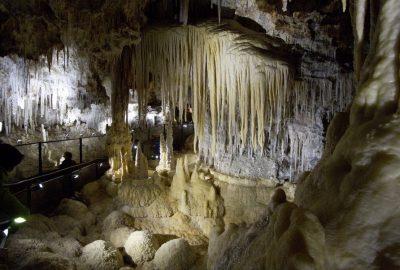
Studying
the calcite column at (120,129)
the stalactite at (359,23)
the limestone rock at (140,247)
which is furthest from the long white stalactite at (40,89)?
the stalactite at (359,23)

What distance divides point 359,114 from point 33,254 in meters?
3.97

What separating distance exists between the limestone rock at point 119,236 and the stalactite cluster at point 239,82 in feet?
8.64

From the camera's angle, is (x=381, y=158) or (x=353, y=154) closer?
(x=381, y=158)

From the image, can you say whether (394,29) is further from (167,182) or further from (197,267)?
(167,182)

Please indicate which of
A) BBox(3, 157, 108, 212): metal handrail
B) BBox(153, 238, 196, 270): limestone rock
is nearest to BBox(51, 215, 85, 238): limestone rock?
BBox(3, 157, 108, 212): metal handrail

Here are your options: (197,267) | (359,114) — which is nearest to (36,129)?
(197,267)

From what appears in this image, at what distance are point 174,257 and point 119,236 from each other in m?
1.30

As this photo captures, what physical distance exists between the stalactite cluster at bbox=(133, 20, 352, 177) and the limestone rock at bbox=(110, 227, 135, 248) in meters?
2.63

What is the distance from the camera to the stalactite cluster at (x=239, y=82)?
6.47m

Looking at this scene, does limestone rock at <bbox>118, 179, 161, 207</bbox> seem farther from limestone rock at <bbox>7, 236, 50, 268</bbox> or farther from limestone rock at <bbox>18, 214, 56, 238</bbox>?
limestone rock at <bbox>7, 236, 50, 268</bbox>

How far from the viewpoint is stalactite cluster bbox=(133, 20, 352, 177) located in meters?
6.47

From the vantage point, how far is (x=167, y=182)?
817 centimetres

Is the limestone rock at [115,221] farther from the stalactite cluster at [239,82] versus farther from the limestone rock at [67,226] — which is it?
the stalactite cluster at [239,82]

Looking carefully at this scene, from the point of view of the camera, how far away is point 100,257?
4.98 m
